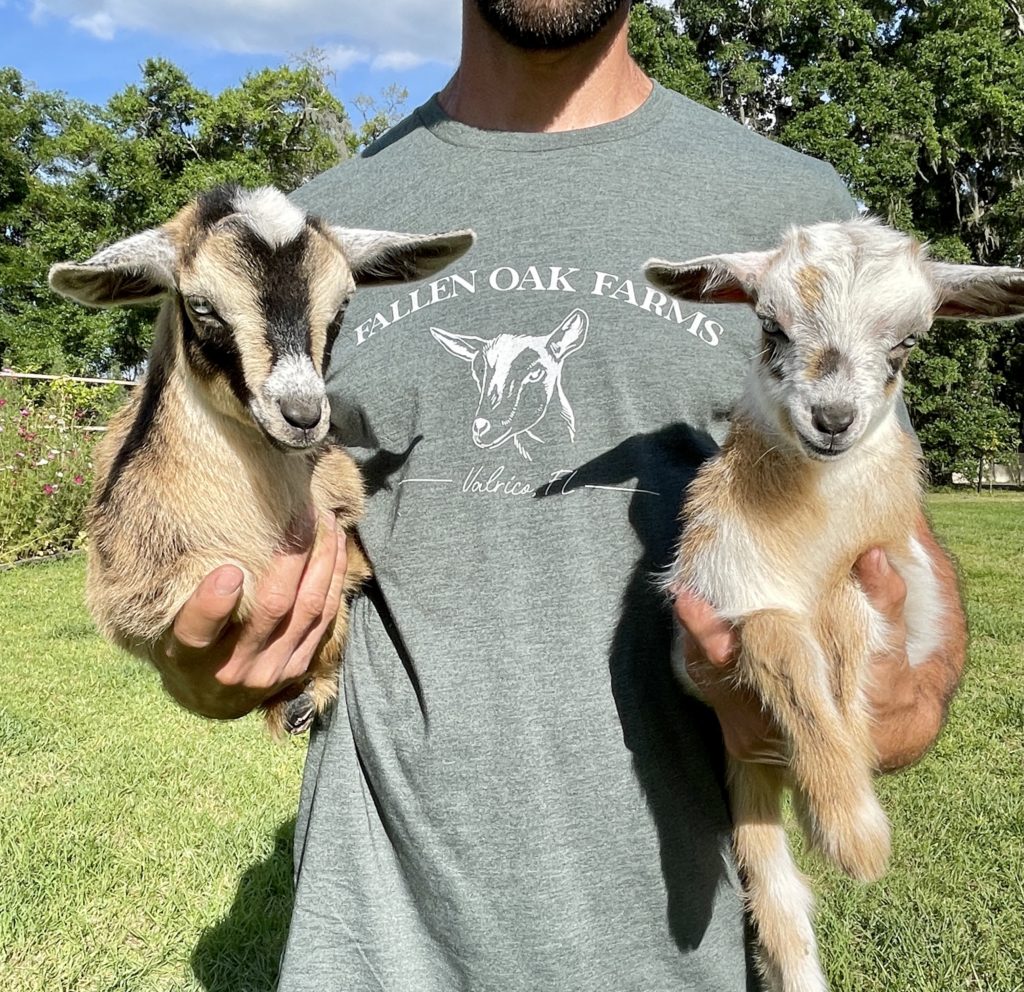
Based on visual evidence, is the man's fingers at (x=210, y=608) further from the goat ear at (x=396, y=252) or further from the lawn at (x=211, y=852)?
the lawn at (x=211, y=852)

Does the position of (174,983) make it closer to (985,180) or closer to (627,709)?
(627,709)

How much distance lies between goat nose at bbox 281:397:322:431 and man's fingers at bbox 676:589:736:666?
811 millimetres

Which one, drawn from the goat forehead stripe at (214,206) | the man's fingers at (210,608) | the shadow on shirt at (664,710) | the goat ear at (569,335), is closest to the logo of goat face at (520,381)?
the goat ear at (569,335)

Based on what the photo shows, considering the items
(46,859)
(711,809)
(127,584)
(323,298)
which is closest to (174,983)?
(46,859)

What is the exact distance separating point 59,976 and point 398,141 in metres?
3.85

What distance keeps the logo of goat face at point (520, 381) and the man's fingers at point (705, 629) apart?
0.44m

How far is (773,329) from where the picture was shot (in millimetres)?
2023

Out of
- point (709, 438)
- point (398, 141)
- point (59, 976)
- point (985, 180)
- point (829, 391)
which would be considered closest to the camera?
point (829, 391)

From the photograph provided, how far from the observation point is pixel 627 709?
6.29 feet

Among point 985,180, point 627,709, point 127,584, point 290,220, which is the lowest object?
point 627,709

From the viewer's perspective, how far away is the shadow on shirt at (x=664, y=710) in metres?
1.92

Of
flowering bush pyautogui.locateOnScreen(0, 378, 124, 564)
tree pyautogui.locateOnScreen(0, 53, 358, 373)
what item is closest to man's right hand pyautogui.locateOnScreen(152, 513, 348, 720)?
flowering bush pyautogui.locateOnScreen(0, 378, 124, 564)

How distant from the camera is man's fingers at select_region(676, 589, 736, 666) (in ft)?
5.97

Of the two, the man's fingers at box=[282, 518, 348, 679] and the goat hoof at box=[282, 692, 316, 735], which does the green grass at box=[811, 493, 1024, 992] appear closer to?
the goat hoof at box=[282, 692, 316, 735]
